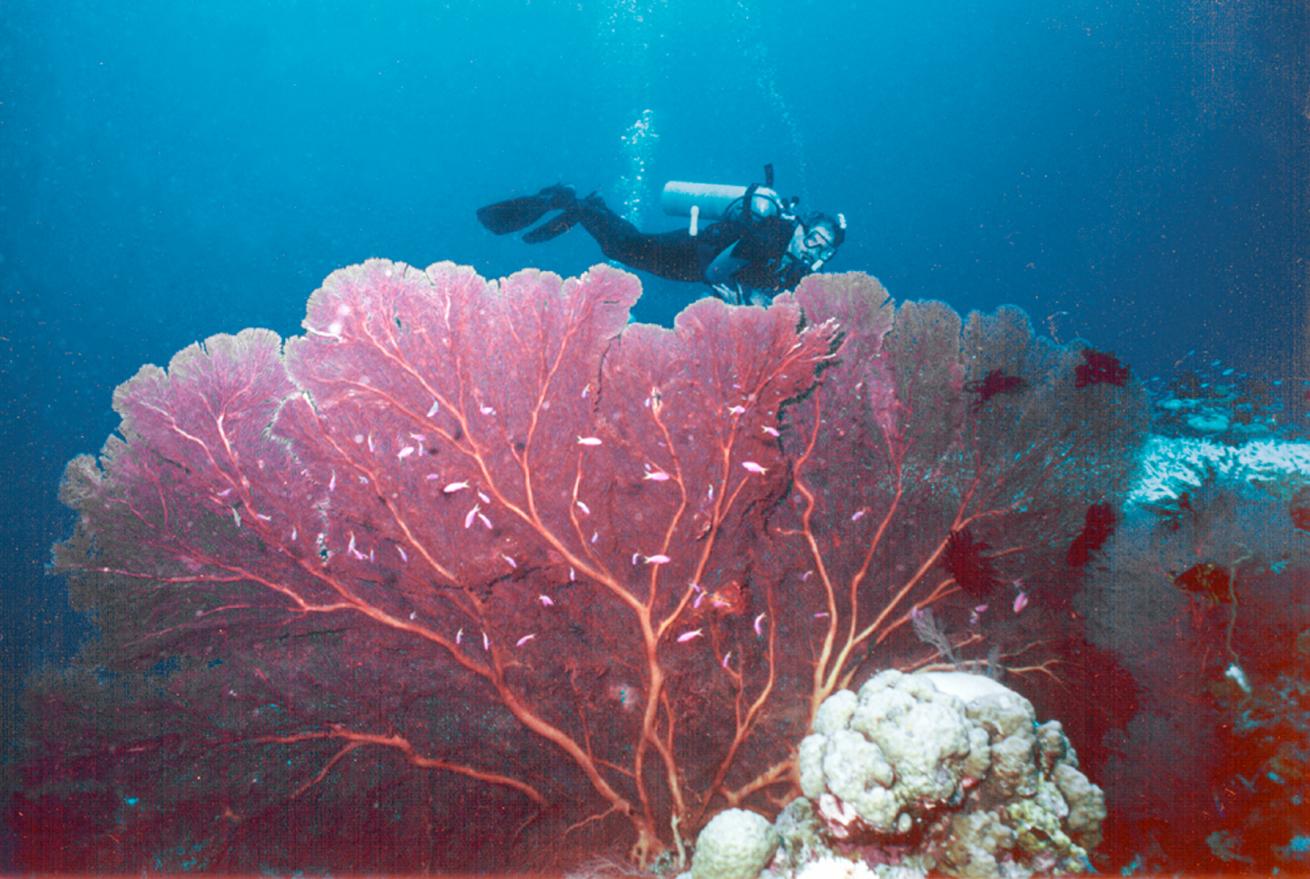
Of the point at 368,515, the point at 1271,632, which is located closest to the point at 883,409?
the point at 1271,632

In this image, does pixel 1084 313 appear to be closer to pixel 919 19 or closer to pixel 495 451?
pixel 919 19

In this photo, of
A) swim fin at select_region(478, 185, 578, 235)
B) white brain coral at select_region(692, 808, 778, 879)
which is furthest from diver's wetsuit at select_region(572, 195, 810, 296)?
white brain coral at select_region(692, 808, 778, 879)

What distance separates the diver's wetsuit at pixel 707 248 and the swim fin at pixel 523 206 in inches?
11.8

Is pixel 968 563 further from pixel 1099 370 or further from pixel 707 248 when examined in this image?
pixel 707 248

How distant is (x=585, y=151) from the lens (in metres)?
42.2

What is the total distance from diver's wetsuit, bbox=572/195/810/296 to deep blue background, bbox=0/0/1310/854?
13580mm

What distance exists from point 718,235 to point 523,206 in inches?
137

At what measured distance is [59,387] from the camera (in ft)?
87.6

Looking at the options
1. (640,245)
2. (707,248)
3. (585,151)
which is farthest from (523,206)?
(585,151)

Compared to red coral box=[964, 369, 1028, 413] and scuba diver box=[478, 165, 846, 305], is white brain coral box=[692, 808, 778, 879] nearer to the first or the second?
red coral box=[964, 369, 1028, 413]

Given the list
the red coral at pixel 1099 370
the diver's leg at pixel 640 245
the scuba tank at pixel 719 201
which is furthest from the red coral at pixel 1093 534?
the diver's leg at pixel 640 245

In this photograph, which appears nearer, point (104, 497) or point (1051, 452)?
point (104, 497)

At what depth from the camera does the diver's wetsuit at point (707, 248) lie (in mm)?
6117

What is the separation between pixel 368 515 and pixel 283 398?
78 cm
